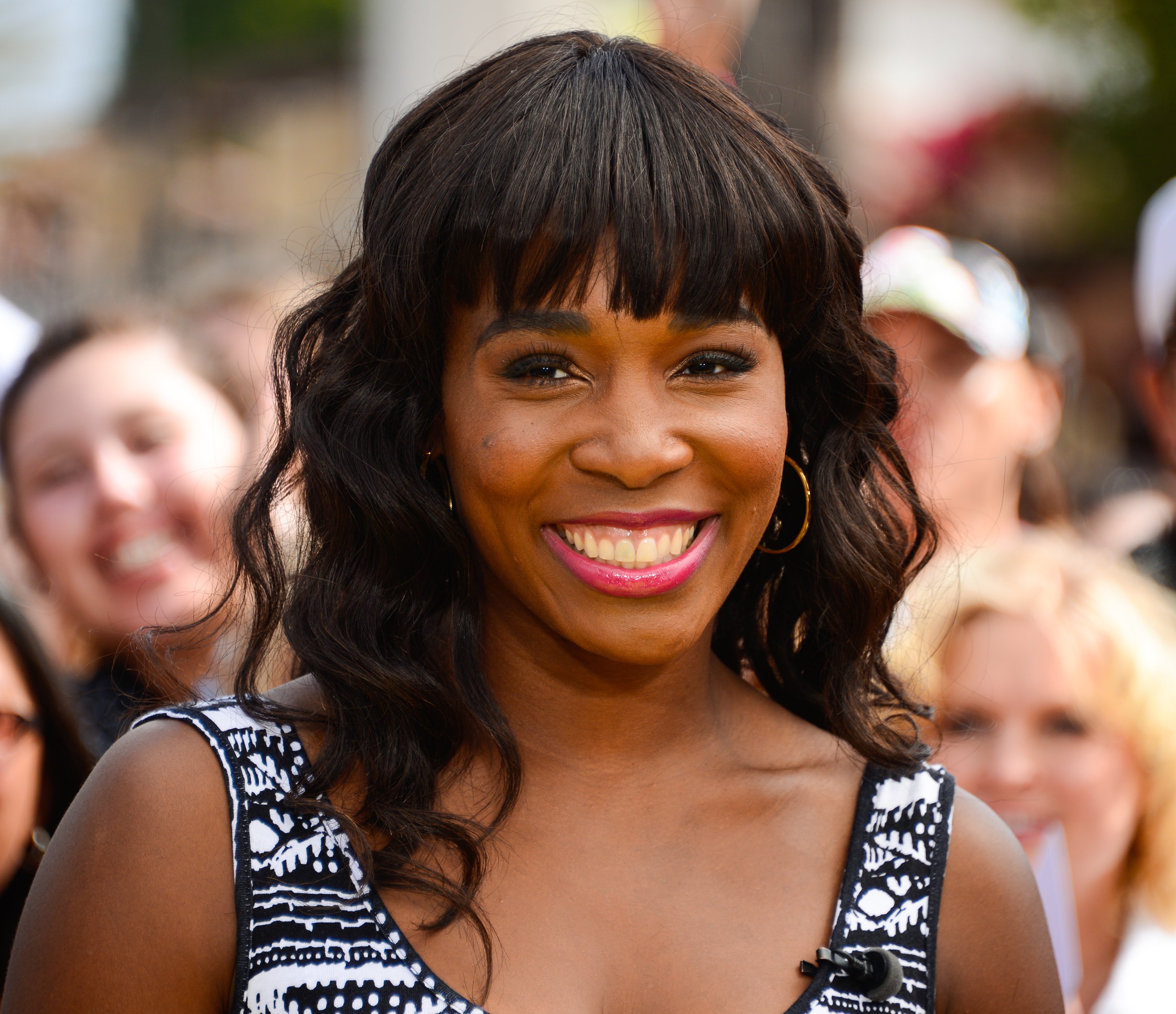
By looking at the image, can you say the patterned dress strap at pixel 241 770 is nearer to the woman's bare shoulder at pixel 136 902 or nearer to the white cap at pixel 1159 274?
the woman's bare shoulder at pixel 136 902

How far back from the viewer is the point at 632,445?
69.1 inches

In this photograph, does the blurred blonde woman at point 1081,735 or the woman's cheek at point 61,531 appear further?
the woman's cheek at point 61,531

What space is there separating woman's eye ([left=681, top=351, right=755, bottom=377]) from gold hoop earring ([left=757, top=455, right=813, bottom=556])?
0.27 meters

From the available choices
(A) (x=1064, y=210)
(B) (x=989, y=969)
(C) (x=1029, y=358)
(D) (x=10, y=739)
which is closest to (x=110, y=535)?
(D) (x=10, y=739)

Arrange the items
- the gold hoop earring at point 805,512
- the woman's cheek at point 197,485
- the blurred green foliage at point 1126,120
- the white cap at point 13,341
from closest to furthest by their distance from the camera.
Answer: the gold hoop earring at point 805,512
the woman's cheek at point 197,485
the white cap at point 13,341
the blurred green foliage at point 1126,120

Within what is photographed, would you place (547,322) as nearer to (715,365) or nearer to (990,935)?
(715,365)

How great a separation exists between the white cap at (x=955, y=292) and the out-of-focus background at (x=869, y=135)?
302cm

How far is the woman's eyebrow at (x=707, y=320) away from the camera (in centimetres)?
177

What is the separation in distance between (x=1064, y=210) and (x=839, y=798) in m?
8.77

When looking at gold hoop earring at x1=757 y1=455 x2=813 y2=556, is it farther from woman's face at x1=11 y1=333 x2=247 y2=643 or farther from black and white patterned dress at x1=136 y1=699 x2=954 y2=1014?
woman's face at x1=11 y1=333 x2=247 y2=643

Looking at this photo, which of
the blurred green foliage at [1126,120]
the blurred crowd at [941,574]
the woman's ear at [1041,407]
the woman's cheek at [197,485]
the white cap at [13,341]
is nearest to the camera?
the blurred crowd at [941,574]

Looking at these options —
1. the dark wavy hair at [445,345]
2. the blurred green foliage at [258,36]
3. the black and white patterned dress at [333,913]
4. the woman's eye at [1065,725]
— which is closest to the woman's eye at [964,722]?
the woman's eye at [1065,725]

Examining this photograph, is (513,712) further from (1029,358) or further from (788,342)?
(1029,358)

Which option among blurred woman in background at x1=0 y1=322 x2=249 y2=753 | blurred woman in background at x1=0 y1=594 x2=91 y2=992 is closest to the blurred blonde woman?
blurred woman in background at x1=0 y1=594 x2=91 y2=992
